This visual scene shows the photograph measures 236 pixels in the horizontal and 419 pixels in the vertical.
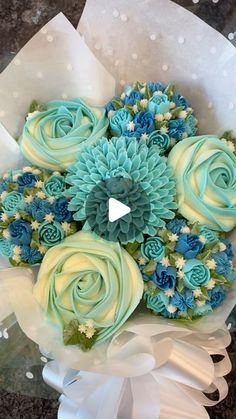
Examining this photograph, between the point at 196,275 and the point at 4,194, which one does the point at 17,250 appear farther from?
the point at 196,275

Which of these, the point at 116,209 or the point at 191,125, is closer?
the point at 116,209

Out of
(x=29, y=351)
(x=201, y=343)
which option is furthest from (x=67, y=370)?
(x=201, y=343)

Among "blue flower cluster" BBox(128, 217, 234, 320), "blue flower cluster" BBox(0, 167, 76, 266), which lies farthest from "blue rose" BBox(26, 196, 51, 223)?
"blue flower cluster" BBox(128, 217, 234, 320)

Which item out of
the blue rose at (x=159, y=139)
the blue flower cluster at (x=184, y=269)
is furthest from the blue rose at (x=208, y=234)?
the blue rose at (x=159, y=139)

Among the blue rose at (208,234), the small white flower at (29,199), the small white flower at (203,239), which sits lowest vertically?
the blue rose at (208,234)

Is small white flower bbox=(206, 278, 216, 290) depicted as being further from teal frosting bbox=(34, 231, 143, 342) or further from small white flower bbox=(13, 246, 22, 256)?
small white flower bbox=(13, 246, 22, 256)

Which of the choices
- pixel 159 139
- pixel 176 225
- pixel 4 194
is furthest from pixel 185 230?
pixel 4 194

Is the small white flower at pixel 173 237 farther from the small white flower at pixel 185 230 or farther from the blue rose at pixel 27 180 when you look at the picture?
the blue rose at pixel 27 180
